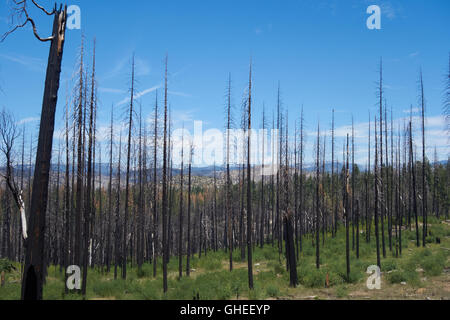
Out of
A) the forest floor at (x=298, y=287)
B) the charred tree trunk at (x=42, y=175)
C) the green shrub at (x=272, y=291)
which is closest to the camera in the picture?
the charred tree trunk at (x=42, y=175)

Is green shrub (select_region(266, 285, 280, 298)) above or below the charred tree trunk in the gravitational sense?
below

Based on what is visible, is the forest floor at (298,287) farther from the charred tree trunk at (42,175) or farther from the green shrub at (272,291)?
the charred tree trunk at (42,175)

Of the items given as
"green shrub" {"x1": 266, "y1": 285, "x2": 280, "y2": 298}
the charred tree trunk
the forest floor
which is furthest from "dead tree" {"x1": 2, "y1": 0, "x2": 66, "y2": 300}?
"green shrub" {"x1": 266, "y1": 285, "x2": 280, "y2": 298}

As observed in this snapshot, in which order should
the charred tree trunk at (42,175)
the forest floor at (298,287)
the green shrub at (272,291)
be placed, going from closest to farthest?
the charred tree trunk at (42,175) → the forest floor at (298,287) → the green shrub at (272,291)

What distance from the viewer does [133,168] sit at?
69.9 feet

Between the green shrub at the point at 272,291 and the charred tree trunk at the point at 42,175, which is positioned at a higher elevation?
the charred tree trunk at the point at 42,175

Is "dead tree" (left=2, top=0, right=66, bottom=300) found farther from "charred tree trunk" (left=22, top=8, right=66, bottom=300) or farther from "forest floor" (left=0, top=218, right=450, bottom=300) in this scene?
"forest floor" (left=0, top=218, right=450, bottom=300)

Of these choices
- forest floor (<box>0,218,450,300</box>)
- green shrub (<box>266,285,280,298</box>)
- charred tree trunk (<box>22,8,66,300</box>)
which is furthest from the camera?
green shrub (<box>266,285,280,298</box>)

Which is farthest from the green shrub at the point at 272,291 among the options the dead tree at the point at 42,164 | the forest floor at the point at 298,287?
the dead tree at the point at 42,164
